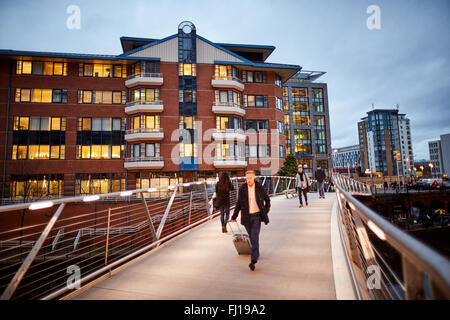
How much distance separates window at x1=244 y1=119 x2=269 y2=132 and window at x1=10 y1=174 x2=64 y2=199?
72.7 feet

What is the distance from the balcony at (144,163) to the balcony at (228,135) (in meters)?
6.84

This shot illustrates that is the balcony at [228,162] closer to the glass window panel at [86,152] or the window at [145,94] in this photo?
the window at [145,94]

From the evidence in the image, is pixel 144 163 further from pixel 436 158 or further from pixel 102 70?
pixel 436 158

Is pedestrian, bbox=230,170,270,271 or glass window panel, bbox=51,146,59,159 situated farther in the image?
glass window panel, bbox=51,146,59,159

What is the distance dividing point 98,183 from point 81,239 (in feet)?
29.6

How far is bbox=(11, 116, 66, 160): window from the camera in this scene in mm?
29188

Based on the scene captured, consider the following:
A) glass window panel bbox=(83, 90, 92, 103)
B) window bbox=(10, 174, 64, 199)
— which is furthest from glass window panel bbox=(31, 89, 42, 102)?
window bbox=(10, 174, 64, 199)

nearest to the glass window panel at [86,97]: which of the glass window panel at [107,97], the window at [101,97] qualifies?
the window at [101,97]

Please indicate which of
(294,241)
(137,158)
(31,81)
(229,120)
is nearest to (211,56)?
(229,120)

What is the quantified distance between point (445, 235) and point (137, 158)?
37520 mm

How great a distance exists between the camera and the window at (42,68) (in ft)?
98.6

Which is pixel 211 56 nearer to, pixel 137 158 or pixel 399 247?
pixel 137 158

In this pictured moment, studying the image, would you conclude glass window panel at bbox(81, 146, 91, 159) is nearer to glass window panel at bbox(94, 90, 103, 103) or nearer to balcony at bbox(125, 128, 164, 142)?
balcony at bbox(125, 128, 164, 142)
